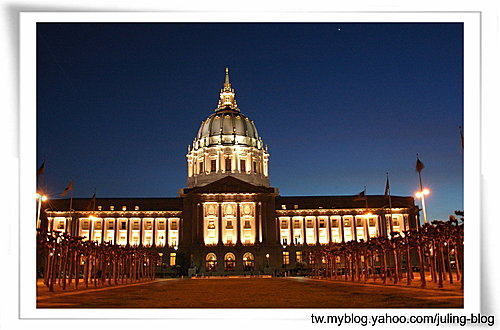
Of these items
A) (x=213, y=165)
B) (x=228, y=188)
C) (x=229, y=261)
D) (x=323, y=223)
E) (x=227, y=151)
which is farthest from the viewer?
(x=213, y=165)

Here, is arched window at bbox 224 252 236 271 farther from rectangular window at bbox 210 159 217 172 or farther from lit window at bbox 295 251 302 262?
rectangular window at bbox 210 159 217 172

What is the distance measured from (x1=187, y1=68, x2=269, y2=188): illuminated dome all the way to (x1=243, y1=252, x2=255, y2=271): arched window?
2374 centimetres

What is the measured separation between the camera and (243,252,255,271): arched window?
108488 millimetres

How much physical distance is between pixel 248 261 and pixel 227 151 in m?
29.8

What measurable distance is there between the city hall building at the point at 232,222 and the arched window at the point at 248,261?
18cm

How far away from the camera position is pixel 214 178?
130625 mm

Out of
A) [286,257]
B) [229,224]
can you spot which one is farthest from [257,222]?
[286,257]

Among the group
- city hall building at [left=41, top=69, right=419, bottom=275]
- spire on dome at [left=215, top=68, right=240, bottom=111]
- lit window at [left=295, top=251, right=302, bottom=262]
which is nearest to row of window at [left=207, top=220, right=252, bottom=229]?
city hall building at [left=41, top=69, right=419, bottom=275]

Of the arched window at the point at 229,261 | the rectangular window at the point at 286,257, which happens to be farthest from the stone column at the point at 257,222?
the rectangular window at the point at 286,257

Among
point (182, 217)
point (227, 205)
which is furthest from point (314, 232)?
point (182, 217)

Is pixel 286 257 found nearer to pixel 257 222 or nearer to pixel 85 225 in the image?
pixel 257 222

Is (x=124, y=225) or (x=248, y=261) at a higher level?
(x=124, y=225)

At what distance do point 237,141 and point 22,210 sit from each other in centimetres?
11532

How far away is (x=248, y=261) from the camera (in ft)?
362
